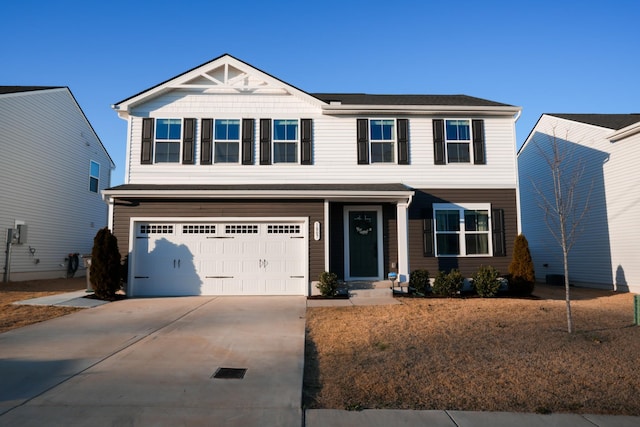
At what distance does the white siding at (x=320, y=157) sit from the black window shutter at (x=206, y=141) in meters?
0.17

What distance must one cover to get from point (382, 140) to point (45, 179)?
1403cm

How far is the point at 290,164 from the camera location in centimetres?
1242

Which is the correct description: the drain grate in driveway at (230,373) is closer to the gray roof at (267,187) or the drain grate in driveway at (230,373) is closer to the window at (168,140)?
the gray roof at (267,187)

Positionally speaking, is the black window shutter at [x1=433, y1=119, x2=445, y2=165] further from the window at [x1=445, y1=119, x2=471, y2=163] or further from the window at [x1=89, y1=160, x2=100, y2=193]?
the window at [x1=89, y1=160, x2=100, y2=193]

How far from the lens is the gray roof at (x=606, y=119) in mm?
13867

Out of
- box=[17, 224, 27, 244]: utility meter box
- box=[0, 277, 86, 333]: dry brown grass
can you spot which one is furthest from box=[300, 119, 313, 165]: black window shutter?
box=[17, 224, 27, 244]: utility meter box

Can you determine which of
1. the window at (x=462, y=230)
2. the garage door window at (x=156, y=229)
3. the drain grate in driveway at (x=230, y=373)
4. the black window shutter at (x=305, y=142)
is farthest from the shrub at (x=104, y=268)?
the window at (x=462, y=230)

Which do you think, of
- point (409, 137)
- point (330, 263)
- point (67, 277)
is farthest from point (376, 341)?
point (67, 277)

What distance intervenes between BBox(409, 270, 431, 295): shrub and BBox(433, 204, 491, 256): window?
4.01 feet

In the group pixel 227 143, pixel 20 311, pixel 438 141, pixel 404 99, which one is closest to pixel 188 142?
pixel 227 143

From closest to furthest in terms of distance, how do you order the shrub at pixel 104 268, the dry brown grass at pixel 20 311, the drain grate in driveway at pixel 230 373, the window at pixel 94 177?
the drain grate in driveway at pixel 230 373, the dry brown grass at pixel 20 311, the shrub at pixel 104 268, the window at pixel 94 177

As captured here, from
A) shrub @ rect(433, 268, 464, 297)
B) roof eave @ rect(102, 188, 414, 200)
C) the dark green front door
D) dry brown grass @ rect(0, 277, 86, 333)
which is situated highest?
roof eave @ rect(102, 188, 414, 200)

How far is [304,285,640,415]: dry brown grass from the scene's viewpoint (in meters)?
4.09

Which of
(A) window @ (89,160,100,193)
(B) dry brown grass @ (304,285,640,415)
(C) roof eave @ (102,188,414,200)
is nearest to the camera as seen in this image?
(B) dry brown grass @ (304,285,640,415)
